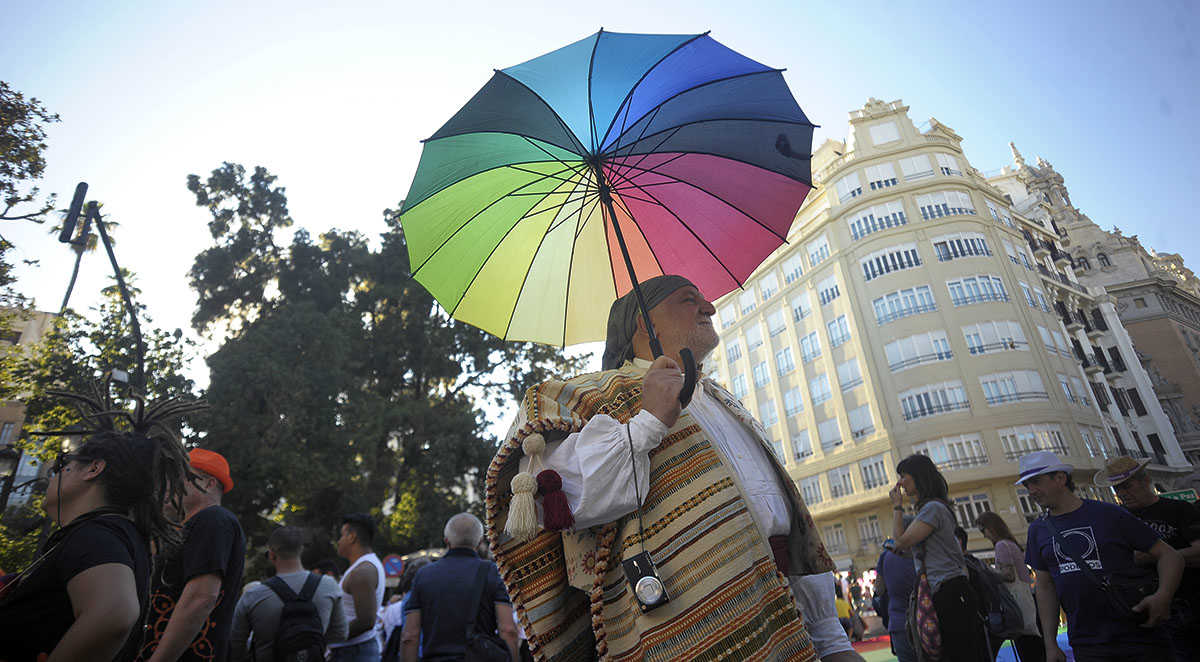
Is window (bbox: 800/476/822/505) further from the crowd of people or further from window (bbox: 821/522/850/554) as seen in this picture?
the crowd of people

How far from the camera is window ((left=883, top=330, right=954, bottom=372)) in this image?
3306cm

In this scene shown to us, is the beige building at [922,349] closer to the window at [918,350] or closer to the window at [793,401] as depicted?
the window at [918,350]

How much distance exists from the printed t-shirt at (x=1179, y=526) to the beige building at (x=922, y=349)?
97.3ft

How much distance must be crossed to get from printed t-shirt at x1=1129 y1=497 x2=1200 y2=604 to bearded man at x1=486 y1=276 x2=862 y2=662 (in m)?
3.81

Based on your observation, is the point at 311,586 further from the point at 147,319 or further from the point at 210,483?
the point at 147,319

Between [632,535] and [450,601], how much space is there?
11.0 ft

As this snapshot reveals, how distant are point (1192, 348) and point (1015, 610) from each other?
64196 mm

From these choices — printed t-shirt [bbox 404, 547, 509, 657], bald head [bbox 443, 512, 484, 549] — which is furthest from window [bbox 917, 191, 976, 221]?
printed t-shirt [bbox 404, 547, 509, 657]

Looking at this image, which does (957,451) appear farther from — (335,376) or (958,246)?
(335,376)

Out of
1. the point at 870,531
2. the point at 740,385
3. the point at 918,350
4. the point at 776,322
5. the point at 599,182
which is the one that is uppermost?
the point at 776,322

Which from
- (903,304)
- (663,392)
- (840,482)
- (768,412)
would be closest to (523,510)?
A: (663,392)

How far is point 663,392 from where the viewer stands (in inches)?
71.7

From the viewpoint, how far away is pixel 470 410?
19.7 meters

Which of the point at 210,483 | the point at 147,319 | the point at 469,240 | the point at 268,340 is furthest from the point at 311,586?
the point at 268,340
